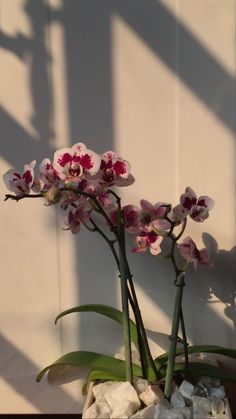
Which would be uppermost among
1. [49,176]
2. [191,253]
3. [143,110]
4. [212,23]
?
[212,23]

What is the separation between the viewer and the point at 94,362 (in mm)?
894

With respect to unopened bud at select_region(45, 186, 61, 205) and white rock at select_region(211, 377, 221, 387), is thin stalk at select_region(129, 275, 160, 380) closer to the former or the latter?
white rock at select_region(211, 377, 221, 387)

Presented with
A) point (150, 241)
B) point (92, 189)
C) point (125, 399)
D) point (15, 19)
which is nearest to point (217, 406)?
point (125, 399)

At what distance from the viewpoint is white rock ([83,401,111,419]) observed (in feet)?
2.64

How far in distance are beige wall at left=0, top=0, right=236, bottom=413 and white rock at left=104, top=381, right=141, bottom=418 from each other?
138 millimetres

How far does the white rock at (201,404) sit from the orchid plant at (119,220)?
40mm

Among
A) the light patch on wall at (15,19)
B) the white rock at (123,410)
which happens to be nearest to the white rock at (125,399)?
the white rock at (123,410)

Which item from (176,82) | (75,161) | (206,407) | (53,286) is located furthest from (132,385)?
(176,82)

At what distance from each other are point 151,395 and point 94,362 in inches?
4.9

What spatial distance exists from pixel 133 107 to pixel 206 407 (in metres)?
0.47

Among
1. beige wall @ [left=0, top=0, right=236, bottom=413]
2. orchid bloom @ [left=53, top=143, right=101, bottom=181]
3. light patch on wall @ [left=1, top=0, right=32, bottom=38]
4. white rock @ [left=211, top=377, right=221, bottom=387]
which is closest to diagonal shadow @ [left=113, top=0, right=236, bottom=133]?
beige wall @ [left=0, top=0, right=236, bottom=413]

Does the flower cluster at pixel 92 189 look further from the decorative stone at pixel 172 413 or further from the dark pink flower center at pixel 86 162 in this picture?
the decorative stone at pixel 172 413

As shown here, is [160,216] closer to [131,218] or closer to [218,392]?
[131,218]

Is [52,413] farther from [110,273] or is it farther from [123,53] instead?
[123,53]
